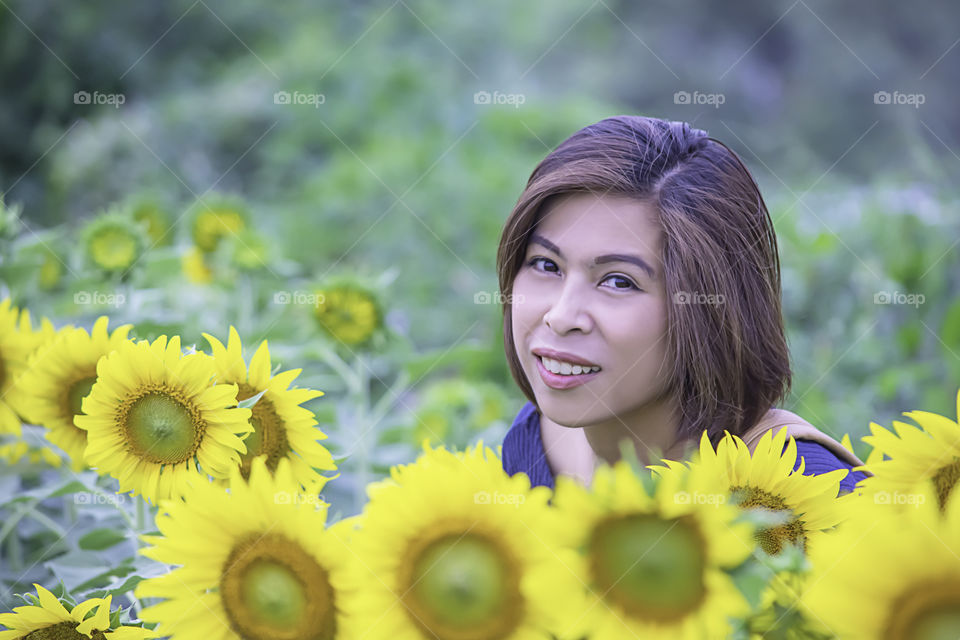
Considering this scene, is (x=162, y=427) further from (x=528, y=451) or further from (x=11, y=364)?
(x=528, y=451)

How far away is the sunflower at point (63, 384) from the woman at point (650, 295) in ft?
1.31

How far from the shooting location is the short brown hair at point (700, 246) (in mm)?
867

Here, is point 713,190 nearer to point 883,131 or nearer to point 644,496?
point 644,496

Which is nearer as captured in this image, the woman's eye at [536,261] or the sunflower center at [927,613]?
the sunflower center at [927,613]

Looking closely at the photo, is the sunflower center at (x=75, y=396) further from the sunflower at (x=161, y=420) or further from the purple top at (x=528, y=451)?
the purple top at (x=528, y=451)

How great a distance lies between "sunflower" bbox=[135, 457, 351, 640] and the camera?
413 mm

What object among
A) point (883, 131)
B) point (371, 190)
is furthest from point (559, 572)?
point (883, 131)

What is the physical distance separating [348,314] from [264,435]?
2.44 feet
